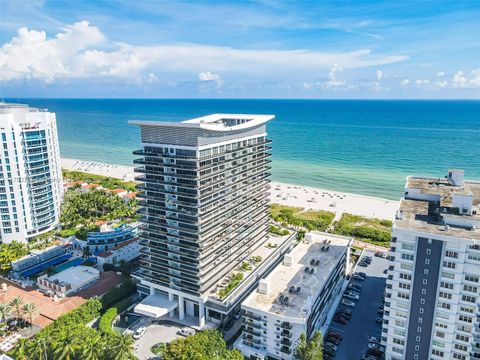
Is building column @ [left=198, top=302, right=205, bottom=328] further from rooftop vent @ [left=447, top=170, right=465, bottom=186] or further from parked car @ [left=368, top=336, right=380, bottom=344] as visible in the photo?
rooftop vent @ [left=447, top=170, right=465, bottom=186]

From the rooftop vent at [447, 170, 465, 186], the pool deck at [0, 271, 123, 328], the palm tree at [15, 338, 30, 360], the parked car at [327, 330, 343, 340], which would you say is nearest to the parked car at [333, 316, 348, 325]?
the parked car at [327, 330, 343, 340]

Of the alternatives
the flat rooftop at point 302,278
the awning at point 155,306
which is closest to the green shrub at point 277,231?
the flat rooftop at point 302,278

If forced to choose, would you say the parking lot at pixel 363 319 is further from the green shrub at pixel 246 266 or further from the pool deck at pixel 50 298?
the pool deck at pixel 50 298

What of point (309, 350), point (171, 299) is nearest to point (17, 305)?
point (171, 299)

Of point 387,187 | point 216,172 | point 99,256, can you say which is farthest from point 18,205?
point 387,187

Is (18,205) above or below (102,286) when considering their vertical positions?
above

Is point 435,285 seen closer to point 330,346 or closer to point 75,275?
point 330,346

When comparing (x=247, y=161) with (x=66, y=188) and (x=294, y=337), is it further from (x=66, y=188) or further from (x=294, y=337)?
(x=66, y=188)
